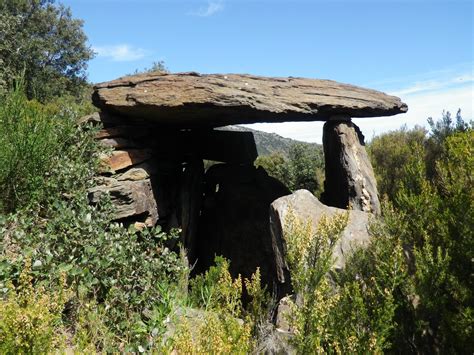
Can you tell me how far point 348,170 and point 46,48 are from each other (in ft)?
65.9

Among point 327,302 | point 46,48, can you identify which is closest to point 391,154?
point 327,302

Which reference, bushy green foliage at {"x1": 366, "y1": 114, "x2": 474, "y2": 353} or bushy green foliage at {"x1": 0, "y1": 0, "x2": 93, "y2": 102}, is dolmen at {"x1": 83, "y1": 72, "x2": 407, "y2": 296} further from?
bushy green foliage at {"x1": 0, "y1": 0, "x2": 93, "y2": 102}

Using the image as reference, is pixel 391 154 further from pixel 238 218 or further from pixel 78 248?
pixel 78 248

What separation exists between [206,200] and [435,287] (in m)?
6.51

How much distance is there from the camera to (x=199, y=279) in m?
6.24

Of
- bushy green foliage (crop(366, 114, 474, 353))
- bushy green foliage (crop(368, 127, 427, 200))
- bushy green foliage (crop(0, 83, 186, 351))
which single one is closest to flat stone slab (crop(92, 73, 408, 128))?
bushy green foliage (crop(0, 83, 186, 351))

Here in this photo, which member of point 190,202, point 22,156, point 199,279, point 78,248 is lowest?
point 199,279

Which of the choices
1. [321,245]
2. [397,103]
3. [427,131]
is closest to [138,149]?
[397,103]

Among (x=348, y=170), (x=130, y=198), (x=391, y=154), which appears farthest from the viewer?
(x=391, y=154)

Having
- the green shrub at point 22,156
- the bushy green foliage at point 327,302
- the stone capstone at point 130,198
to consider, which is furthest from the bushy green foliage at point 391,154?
the green shrub at point 22,156

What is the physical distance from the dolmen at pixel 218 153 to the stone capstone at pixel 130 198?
0.02 meters

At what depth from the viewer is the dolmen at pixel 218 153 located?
24.8 feet

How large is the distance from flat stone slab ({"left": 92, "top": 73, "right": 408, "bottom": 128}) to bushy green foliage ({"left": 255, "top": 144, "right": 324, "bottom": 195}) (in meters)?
5.91

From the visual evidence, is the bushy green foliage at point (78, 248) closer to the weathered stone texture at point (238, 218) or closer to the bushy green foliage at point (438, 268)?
the bushy green foliage at point (438, 268)
